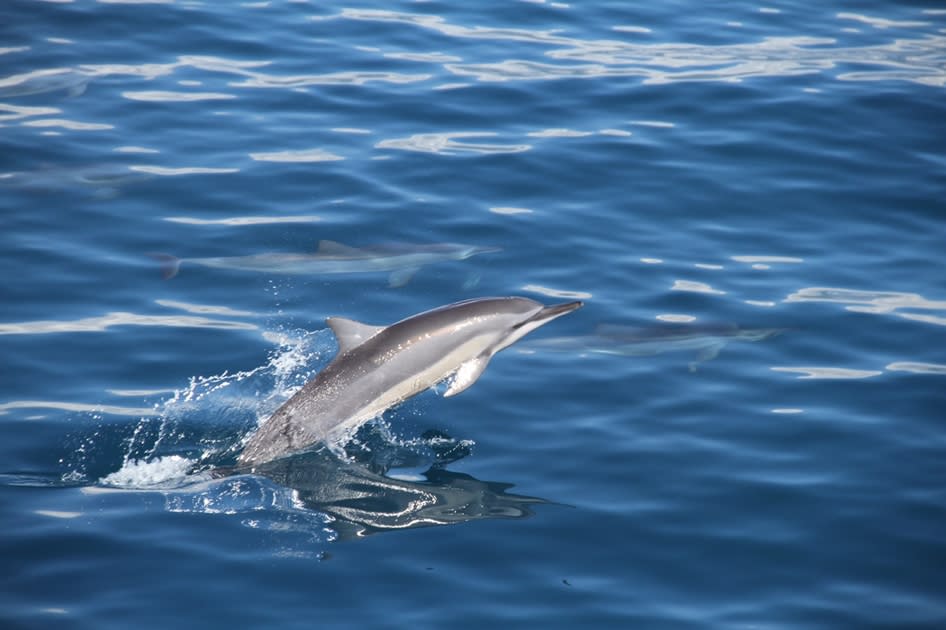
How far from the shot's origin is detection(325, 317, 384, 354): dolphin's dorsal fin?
9086 mm

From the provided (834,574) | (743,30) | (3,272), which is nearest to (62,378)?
(3,272)

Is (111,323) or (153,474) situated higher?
(111,323)

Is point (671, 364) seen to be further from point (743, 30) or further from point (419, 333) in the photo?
point (743, 30)

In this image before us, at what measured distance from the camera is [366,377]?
921cm

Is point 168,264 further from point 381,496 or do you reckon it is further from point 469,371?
point 381,496

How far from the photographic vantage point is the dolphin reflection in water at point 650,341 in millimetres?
11633

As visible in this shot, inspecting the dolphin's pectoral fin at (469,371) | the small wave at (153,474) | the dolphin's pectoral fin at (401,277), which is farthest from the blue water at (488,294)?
the dolphin's pectoral fin at (469,371)

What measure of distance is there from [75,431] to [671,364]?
530 centimetres

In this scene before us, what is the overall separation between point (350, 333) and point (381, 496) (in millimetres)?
1231

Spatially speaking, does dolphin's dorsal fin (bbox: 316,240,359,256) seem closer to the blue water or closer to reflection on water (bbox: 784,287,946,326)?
the blue water

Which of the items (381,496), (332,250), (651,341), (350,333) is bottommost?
(381,496)

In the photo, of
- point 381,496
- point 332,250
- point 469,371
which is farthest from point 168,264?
point 381,496

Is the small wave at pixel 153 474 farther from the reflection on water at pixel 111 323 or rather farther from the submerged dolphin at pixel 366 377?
the reflection on water at pixel 111 323

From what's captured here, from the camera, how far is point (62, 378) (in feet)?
34.4
